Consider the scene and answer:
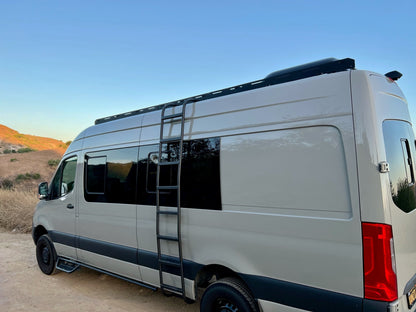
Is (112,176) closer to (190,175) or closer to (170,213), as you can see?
(170,213)

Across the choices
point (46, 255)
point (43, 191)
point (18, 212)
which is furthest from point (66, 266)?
point (18, 212)

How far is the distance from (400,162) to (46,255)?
5.98 metres

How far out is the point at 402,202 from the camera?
8.47ft

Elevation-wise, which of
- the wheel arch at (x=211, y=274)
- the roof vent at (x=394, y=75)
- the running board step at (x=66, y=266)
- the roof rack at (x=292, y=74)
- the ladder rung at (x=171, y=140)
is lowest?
the running board step at (x=66, y=266)

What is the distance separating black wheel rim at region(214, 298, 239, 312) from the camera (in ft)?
10.3

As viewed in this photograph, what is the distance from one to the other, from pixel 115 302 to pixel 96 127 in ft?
8.79

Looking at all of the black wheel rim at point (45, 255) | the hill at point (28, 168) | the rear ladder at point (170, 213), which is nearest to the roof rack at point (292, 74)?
the rear ladder at point (170, 213)

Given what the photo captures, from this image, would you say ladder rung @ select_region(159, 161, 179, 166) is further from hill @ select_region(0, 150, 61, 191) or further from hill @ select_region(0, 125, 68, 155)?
hill @ select_region(0, 125, 68, 155)

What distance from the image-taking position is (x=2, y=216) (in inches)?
439

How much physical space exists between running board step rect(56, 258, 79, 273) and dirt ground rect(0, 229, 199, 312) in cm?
23

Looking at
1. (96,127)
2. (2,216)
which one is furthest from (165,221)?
(2,216)

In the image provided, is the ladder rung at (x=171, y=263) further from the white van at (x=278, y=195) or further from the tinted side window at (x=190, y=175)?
the tinted side window at (x=190, y=175)

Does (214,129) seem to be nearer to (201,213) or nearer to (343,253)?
(201,213)

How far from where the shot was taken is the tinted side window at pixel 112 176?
434 cm
